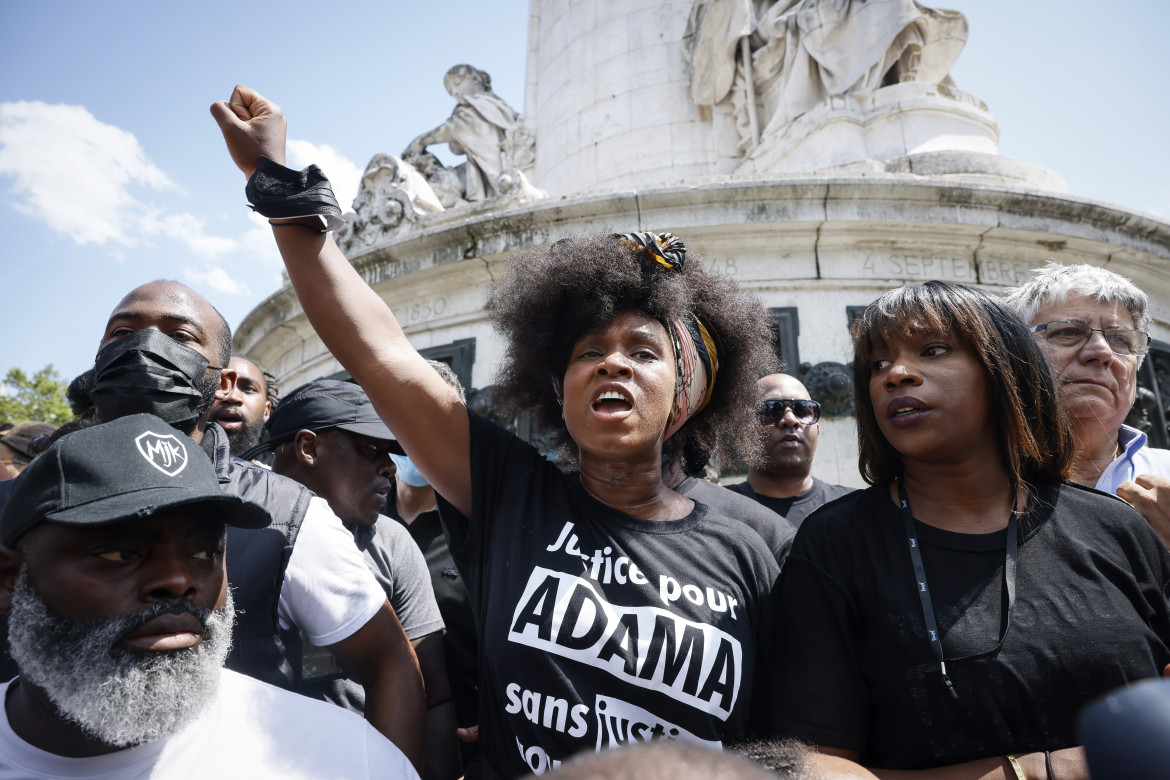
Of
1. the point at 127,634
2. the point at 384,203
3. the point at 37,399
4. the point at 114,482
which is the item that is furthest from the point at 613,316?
the point at 37,399

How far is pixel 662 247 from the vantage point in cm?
274

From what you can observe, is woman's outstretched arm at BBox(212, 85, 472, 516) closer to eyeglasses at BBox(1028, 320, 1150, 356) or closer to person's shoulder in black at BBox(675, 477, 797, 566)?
person's shoulder in black at BBox(675, 477, 797, 566)

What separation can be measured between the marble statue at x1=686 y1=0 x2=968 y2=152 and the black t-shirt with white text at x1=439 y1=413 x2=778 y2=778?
8697 mm

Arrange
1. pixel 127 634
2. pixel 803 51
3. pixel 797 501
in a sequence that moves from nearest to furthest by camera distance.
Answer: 1. pixel 127 634
2. pixel 797 501
3. pixel 803 51

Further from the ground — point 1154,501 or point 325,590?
point 1154,501

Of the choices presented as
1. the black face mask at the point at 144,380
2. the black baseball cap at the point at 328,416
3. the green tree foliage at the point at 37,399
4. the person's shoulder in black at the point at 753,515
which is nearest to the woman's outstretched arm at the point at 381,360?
the black face mask at the point at 144,380

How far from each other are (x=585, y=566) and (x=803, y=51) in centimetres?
948

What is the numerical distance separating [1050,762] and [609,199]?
19.5ft

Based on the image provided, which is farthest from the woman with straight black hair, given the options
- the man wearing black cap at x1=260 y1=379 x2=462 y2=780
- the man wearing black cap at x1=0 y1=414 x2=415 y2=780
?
the man wearing black cap at x1=260 y1=379 x2=462 y2=780

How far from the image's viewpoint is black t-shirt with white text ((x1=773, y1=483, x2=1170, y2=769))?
1846 mm

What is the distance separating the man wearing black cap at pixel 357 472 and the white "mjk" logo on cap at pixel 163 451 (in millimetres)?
1037

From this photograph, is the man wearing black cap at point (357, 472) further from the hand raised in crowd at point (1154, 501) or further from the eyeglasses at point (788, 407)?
the hand raised in crowd at point (1154, 501)

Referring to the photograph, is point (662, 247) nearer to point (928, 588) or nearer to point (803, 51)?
point (928, 588)

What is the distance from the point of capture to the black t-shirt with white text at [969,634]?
1846 millimetres
